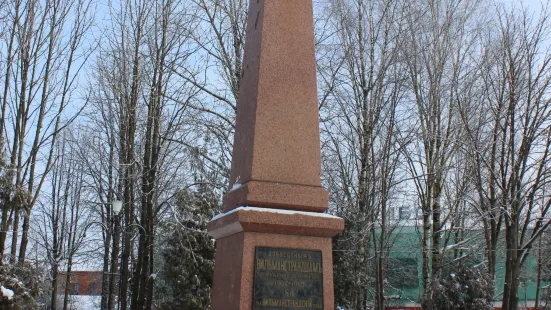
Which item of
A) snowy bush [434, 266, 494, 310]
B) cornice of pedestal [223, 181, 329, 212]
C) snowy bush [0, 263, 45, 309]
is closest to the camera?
cornice of pedestal [223, 181, 329, 212]

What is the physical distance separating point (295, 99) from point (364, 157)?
9.41 metres

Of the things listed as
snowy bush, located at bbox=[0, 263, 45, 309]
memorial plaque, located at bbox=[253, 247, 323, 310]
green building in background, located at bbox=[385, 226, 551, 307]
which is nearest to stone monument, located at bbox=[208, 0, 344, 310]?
memorial plaque, located at bbox=[253, 247, 323, 310]

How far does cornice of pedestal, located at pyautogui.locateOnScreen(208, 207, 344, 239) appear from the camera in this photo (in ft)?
17.1

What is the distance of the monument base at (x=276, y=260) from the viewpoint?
5.14 m

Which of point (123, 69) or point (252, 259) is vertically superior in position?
point (123, 69)

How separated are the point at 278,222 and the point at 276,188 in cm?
38

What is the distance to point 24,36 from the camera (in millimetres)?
14508

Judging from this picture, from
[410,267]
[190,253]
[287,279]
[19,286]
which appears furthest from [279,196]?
[410,267]

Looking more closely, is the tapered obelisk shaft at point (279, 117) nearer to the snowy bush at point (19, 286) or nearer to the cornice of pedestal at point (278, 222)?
the cornice of pedestal at point (278, 222)

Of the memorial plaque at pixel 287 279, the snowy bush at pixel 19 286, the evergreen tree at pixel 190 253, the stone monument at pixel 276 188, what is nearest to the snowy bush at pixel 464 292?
the evergreen tree at pixel 190 253

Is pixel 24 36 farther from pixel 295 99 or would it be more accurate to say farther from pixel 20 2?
pixel 295 99

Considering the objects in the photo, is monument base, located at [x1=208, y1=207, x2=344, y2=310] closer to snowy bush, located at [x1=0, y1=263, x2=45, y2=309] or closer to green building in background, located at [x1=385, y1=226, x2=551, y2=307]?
snowy bush, located at [x1=0, y1=263, x2=45, y2=309]

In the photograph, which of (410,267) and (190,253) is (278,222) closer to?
(190,253)

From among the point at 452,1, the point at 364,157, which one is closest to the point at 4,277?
the point at 364,157
